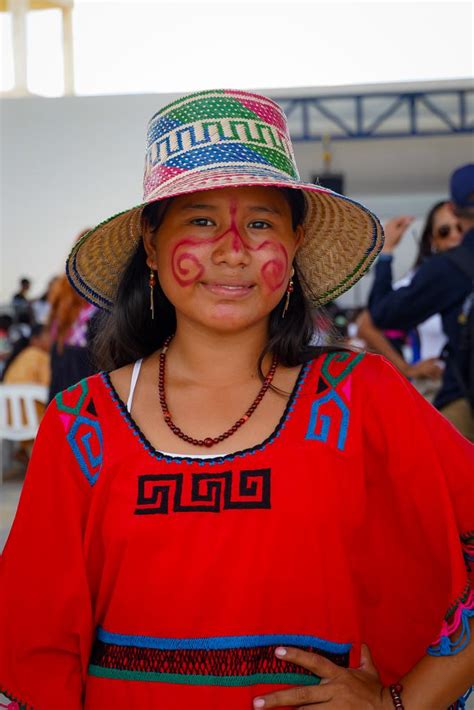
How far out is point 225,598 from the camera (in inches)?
59.6

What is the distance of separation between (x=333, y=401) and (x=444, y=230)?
10.1 ft

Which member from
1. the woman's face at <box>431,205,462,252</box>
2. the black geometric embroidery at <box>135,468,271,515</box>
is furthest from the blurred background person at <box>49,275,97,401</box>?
the black geometric embroidery at <box>135,468,271,515</box>

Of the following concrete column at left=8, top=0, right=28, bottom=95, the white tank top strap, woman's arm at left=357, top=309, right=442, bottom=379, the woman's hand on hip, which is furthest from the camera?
concrete column at left=8, top=0, right=28, bottom=95

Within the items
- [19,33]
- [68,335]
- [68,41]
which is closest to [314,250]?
[68,335]

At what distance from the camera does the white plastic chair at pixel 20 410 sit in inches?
283

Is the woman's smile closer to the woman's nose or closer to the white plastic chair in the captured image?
the woman's nose

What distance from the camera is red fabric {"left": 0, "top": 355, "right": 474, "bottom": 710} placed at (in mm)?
1518

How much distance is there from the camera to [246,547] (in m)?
1.51

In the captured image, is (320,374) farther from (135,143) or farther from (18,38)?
(135,143)

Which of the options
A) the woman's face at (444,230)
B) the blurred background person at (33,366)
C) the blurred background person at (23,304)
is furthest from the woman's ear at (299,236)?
the blurred background person at (23,304)

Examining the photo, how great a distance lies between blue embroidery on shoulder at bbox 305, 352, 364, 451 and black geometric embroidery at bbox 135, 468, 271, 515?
0.12 meters

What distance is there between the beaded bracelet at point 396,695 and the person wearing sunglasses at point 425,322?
235 centimetres

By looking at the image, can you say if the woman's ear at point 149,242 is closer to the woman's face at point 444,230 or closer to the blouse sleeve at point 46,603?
the blouse sleeve at point 46,603

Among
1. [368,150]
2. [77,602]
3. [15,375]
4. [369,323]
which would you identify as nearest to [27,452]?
[15,375]
